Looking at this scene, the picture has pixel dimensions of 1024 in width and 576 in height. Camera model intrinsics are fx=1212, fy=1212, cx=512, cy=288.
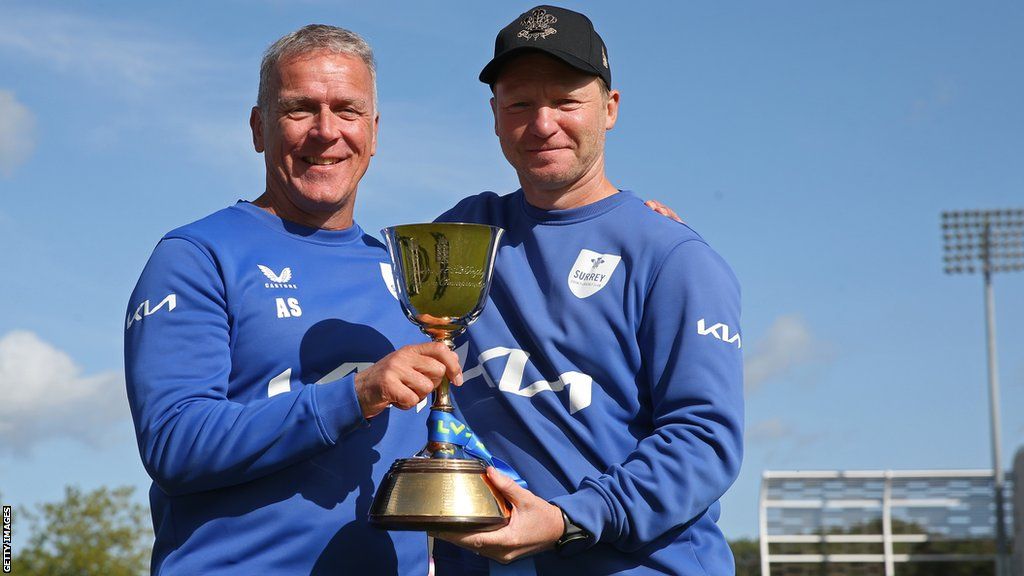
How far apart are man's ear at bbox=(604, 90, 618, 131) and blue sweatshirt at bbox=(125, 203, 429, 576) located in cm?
111

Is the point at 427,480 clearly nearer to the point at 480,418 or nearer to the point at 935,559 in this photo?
the point at 480,418

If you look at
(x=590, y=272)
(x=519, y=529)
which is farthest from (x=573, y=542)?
(x=590, y=272)

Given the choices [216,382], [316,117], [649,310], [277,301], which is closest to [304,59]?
[316,117]

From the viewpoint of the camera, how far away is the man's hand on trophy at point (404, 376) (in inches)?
143

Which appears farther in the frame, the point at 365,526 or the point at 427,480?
the point at 365,526

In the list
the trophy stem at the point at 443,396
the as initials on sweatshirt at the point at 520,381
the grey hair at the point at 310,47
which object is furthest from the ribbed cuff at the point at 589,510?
the grey hair at the point at 310,47

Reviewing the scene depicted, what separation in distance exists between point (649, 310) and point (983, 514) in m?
32.4

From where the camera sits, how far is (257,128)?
470 cm

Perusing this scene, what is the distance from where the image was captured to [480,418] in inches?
169

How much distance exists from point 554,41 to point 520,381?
1.20m

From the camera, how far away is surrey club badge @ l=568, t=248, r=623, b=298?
425 cm

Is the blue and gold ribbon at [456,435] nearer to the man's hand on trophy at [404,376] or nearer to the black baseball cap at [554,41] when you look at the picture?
the man's hand on trophy at [404,376]

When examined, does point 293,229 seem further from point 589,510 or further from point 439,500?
point 589,510

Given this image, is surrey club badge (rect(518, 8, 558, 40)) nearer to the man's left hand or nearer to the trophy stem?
the trophy stem
